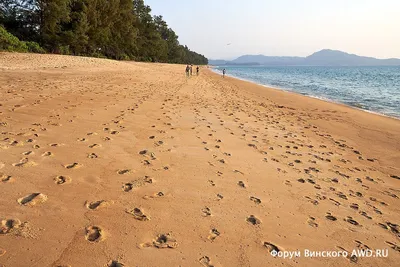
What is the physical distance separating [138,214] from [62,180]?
4.69ft

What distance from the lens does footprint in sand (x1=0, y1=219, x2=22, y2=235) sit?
2.70 m

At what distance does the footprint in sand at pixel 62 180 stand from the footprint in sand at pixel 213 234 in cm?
225

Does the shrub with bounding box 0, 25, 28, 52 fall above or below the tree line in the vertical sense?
below

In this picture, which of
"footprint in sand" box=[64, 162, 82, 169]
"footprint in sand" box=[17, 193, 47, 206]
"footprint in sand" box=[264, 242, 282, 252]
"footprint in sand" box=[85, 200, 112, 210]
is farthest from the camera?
"footprint in sand" box=[64, 162, 82, 169]

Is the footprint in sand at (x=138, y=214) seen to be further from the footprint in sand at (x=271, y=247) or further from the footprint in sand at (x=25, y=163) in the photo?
the footprint in sand at (x=25, y=163)

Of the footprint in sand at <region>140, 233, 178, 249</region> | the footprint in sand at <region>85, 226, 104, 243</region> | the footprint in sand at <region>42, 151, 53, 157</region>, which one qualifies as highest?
the footprint in sand at <region>42, 151, 53, 157</region>

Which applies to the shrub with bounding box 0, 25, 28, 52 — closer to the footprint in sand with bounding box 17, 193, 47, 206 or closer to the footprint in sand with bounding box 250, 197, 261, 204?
the footprint in sand with bounding box 17, 193, 47, 206

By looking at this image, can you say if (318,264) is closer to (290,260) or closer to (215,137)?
(290,260)

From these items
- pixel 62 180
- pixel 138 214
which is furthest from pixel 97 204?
pixel 62 180

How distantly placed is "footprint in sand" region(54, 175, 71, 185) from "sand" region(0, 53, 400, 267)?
0.05 feet

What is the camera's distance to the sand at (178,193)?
279cm

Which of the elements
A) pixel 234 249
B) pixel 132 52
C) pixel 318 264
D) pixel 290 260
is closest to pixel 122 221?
pixel 234 249

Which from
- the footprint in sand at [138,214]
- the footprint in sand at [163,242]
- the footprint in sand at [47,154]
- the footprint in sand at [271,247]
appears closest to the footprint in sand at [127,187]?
the footprint in sand at [138,214]

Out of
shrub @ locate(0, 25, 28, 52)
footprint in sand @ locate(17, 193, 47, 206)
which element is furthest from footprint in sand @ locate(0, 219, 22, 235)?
shrub @ locate(0, 25, 28, 52)
